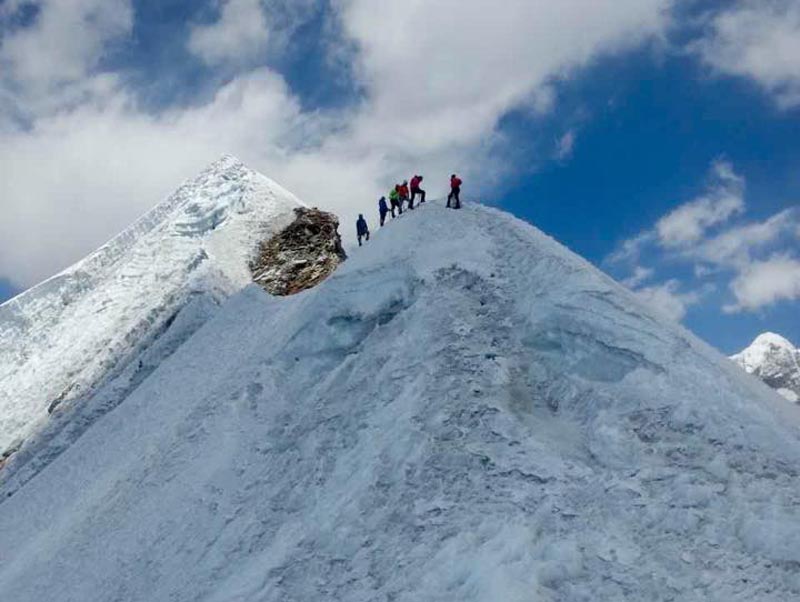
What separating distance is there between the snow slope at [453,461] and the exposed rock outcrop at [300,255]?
21817 mm

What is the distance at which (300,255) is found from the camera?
49.3 m

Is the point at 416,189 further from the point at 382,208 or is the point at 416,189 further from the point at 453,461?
the point at 453,461

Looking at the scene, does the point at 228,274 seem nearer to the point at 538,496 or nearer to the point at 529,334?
the point at 529,334

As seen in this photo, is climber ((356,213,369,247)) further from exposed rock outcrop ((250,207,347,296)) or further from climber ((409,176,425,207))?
exposed rock outcrop ((250,207,347,296))

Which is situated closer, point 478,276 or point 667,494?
point 667,494

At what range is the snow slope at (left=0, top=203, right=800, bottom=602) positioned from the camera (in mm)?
12625

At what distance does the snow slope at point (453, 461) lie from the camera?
12.6 meters

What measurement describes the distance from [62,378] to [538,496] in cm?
3928

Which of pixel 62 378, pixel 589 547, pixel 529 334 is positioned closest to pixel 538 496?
pixel 589 547

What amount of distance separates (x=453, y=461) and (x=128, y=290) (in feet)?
126

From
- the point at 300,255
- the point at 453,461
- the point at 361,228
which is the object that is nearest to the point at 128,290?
the point at 300,255

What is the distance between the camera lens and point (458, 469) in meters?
14.7

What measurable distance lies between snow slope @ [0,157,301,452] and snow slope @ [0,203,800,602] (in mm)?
19721

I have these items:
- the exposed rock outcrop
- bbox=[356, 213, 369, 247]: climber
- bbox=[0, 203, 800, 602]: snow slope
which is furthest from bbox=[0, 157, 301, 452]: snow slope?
bbox=[0, 203, 800, 602]: snow slope
